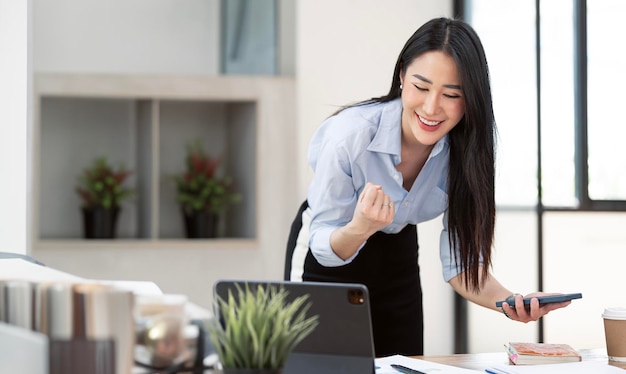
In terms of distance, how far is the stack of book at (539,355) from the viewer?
194 centimetres

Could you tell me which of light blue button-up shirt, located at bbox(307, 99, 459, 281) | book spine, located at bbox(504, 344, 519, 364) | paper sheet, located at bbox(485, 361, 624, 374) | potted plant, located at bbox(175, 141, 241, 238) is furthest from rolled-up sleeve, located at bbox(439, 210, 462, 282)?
potted plant, located at bbox(175, 141, 241, 238)

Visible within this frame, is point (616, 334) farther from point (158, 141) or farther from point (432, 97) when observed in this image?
point (158, 141)

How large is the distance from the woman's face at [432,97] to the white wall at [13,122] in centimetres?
103

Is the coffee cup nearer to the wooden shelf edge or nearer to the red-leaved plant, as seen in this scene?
the wooden shelf edge

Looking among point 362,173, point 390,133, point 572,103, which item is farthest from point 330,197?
point 572,103

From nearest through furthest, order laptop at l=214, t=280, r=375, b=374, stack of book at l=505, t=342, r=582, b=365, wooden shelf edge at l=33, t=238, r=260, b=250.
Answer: laptop at l=214, t=280, r=375, b=374
stack of book at l=505, t=342, r=582, b=365
wooden shelf edge at l=33, t=238, r=260, b=250

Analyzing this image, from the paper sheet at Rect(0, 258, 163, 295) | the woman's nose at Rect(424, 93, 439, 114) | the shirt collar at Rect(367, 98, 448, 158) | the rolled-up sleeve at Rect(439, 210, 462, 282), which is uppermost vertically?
the woman's nose at Rect(424, 93, 439, 114)

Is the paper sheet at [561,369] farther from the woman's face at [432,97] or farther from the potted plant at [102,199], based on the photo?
the potted plant at [102,199]

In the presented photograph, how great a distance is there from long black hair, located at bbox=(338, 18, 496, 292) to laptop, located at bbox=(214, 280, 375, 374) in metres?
0.78

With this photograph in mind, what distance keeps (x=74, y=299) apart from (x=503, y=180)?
3.80 metres

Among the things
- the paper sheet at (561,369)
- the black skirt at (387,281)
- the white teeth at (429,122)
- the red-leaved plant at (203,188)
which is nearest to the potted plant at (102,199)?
the red-leaved plant at (203,188)

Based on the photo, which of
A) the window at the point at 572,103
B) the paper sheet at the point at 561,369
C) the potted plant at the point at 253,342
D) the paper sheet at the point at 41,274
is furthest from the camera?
the window at the point at 572,103

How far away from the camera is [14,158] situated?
8.13 feet

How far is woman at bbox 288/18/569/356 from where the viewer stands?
7.08 feet
